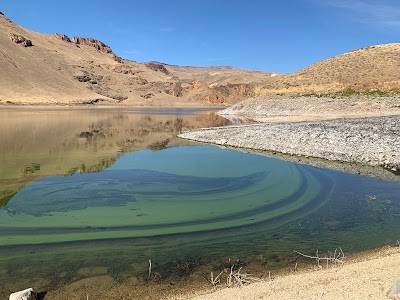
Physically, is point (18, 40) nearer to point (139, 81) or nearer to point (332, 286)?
point (139, 81)

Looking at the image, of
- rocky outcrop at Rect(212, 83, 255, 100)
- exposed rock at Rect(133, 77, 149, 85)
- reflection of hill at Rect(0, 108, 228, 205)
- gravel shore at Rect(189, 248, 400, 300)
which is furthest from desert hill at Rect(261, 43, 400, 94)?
exposed rock at Rect(133, 77, 149, 85)

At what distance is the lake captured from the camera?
787cm

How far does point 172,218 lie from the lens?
1088cm

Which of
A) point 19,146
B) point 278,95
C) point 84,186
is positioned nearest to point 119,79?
point 278,95

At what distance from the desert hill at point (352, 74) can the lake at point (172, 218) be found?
37.7 m

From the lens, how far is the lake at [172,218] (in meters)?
7.87

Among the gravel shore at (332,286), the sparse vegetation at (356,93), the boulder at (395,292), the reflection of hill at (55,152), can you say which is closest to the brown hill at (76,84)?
the sparse vegetation at (356,93)

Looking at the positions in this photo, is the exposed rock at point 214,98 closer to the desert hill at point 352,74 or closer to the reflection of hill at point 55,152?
the desert hill at point 352,74

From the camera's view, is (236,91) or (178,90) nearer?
(178,90)

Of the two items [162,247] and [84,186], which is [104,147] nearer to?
[84,186]

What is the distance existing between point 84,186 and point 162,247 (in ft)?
23.3

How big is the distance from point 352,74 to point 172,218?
177ft

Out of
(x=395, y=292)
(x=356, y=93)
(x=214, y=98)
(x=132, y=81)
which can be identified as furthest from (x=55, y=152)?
(x=132, y=81)

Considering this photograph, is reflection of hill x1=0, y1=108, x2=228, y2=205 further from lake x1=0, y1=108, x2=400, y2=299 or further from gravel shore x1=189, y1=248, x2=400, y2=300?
gravel shore x1=189, y1=248, x2=400, y2=300
